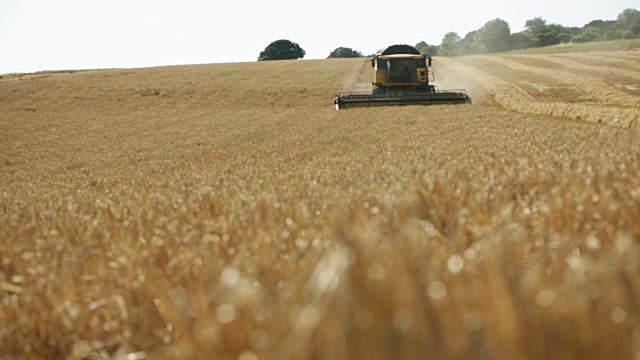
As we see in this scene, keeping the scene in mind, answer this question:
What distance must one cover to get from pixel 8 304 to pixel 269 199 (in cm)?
165

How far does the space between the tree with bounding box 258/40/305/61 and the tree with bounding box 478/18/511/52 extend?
2879 centimetres

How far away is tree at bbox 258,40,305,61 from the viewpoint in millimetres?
96000

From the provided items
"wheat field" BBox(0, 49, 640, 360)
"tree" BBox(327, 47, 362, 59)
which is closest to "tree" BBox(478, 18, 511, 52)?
"tree" BBox(327, 47, 362, 59)

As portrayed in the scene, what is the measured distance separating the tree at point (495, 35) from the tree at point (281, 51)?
28786 mm

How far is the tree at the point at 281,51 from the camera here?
315 ft

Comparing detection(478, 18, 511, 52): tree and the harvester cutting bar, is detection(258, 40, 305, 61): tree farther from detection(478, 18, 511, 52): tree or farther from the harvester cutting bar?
the harvester cutting bar

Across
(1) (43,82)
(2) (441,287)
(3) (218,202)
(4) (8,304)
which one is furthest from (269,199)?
(1) (43,82)

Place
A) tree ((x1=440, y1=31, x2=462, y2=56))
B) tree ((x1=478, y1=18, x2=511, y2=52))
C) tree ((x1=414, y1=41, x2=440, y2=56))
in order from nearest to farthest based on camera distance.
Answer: tree ((x1=414, y1=41, x2=440, y2=56))
tree ((x1=478, y1=18, x2=511, y2=52))
tree ((x1=440, y1=31, x2=462, y2=56))

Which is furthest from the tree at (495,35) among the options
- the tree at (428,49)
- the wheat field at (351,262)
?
the wheat field at (351,262)

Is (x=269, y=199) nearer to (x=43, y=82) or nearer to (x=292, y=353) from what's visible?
(x=292, y=353)

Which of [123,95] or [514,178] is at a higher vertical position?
[514,178]

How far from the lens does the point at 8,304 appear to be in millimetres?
2566

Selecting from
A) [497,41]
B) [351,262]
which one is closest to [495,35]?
[497,41]

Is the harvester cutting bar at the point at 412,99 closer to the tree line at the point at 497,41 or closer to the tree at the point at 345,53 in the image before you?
the tree line at the point at 497,41
